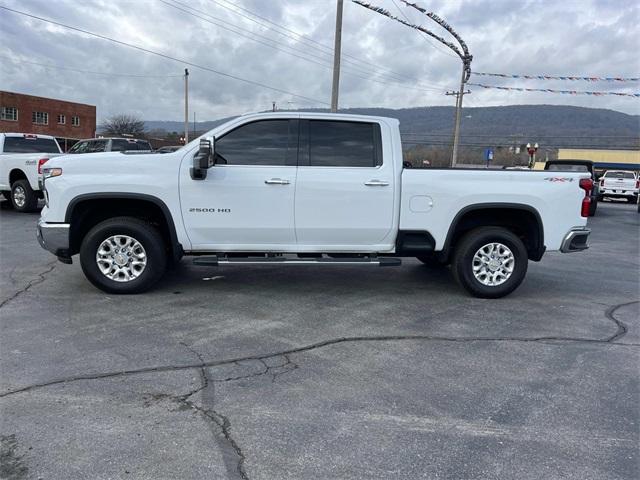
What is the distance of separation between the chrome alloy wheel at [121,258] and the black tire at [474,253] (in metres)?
3.61

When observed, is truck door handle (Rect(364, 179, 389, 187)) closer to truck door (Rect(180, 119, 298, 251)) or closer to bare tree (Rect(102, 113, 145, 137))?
truck door (Rect(180, 119, 298, 251))

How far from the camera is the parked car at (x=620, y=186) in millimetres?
25094

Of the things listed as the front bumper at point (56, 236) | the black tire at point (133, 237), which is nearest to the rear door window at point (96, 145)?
the front bumper at point (56, 236)

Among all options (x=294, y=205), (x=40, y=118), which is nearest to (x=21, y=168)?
(x=294, y=205)

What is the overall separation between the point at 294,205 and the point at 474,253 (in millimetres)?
2170

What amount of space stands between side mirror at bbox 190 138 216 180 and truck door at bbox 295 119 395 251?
0.97 m

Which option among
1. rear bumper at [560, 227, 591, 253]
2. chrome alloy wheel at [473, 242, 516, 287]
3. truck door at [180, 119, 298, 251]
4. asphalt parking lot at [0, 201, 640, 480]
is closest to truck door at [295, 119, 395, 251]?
truck door at [180, 119, 298, 251]

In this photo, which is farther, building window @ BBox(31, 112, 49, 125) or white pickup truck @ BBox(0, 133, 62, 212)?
building window @ BBox(31, 112, 49, 125)

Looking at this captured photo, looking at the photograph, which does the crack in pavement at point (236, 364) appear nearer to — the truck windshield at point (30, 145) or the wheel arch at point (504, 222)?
the wheel arch at point (504, 222)

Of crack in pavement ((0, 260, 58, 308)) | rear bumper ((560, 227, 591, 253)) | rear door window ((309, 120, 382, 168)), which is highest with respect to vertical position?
rear door window ((309, 120, 382, 168))

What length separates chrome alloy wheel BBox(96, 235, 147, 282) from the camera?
18.9ft

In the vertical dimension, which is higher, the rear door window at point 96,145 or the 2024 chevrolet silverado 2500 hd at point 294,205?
the rear door window at point 96,145

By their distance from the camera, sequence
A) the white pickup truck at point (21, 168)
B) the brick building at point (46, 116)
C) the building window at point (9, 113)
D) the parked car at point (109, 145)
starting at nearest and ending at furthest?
the white pickup truck at point (21, 168), the parked car at point (109, 145), the building window at point (9, 113), the brick building at point (46, 116)

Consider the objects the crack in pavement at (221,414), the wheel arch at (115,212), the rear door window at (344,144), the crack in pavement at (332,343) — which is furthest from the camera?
the rear door window at (344,144)
